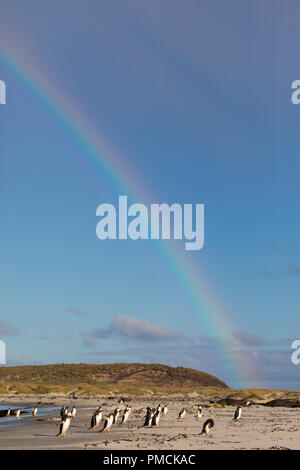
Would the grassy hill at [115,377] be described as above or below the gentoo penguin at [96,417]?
below

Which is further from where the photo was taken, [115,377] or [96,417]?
[115,377]

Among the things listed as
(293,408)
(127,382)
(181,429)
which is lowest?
(127,382)

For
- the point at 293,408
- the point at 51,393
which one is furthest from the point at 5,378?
the point at 293,408

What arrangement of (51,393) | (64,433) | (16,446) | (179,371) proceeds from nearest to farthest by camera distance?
(16,446)
(64,433)
(51,393)
(179,371)

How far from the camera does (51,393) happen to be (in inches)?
4680

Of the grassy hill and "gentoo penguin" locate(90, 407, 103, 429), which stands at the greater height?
"gentoo penguin" locate(90, 407, 103, 429)

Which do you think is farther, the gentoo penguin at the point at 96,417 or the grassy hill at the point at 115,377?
the grassy hill at the point at 115,377

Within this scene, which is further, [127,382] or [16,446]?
[127,382]

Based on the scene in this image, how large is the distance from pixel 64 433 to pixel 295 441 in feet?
43.7

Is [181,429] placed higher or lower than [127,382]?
higher

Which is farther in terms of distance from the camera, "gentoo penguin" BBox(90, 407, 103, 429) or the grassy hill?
the grassy hill

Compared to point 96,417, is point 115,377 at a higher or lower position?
lower
